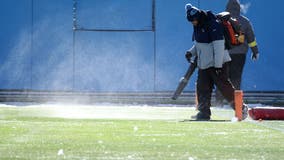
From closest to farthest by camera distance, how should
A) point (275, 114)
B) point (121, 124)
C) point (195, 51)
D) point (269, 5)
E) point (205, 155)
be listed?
point (205, 155) → point (121, 124) → point (275, 114) → point (195, 51) → point (269, 5)

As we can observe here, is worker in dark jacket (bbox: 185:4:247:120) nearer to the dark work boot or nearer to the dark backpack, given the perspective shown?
the dark work boot

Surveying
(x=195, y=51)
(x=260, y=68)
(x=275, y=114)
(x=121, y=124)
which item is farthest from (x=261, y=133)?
(x=260, y=68)

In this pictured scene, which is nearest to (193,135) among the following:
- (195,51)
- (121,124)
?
(121,124)

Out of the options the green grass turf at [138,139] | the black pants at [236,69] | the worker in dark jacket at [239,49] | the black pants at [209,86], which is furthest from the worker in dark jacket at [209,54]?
the black pants at [236,69]

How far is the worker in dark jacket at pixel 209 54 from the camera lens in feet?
45.0

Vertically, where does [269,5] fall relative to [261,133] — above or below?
above

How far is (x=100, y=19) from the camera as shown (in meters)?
20.2

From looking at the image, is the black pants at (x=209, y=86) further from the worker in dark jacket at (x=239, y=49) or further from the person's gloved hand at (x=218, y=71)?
the worker in dark jacket at (x=239, y=49)

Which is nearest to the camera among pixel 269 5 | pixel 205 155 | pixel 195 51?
pixel 205 155

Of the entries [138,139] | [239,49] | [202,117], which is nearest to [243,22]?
[239,49]

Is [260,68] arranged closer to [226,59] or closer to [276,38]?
[276,38]

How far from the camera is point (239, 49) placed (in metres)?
18.4

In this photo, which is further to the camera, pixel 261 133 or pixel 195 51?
pixel 195 51

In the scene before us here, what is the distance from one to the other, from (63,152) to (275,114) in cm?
608
